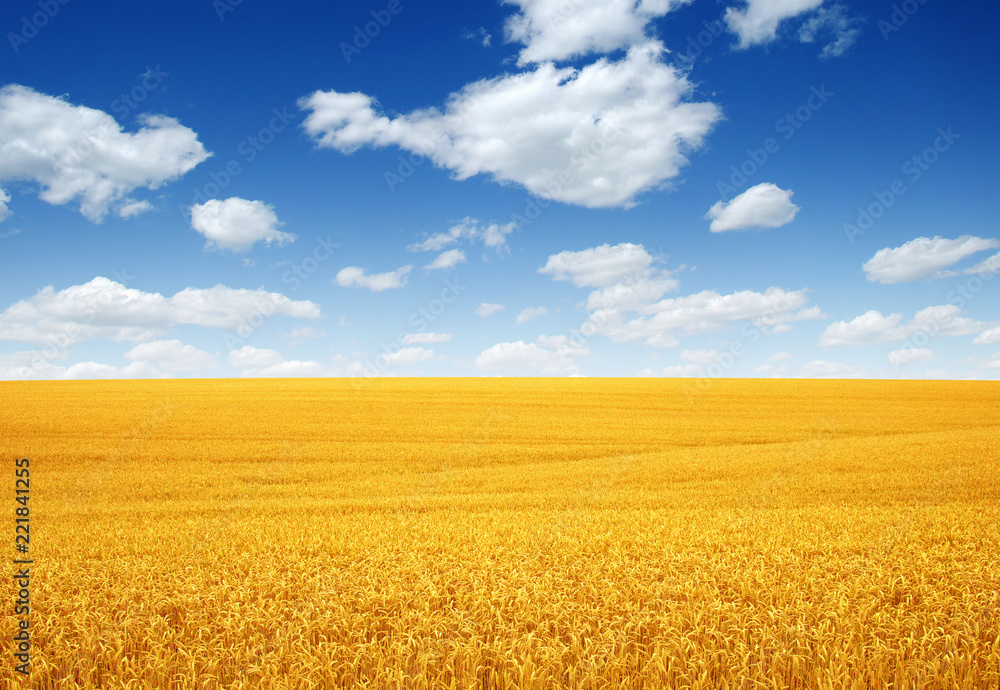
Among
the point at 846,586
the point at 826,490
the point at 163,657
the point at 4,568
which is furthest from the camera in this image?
the point at 826,490

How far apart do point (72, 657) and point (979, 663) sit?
8.42m

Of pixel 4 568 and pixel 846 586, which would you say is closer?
pixel 846 586

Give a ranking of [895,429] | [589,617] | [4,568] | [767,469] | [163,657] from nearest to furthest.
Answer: [163,657] → [589,617] → [4,568] → [767,469] → [895,429]

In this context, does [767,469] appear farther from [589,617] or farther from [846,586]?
[589,617]

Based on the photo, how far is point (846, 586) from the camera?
19.6 feet

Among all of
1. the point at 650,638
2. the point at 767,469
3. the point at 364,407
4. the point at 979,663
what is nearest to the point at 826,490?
the point at 767,469

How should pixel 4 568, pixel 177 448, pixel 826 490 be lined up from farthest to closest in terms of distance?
pixel 177 448 < pixel 826 490 < pixel 4 568

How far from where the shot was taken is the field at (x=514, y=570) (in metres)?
4.58

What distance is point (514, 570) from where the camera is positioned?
6418 mm

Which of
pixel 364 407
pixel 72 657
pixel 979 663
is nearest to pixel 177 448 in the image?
pixel 364 407

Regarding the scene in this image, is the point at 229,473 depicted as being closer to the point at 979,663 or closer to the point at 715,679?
the point at 715,679

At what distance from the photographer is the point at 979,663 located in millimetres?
4715

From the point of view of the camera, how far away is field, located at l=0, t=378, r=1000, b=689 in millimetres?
4578

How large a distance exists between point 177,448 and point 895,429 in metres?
31.7
